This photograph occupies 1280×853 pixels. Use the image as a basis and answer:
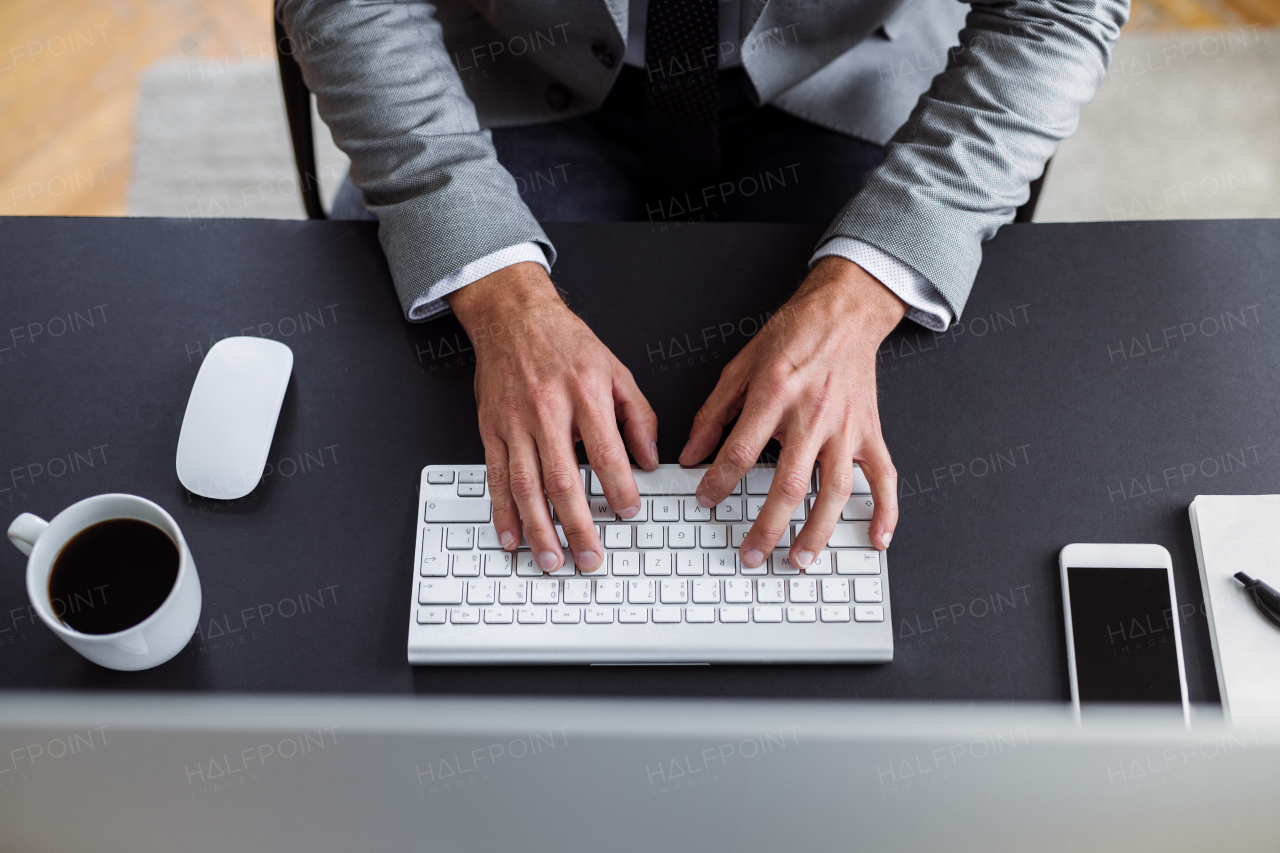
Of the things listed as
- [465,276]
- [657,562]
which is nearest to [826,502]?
[657,562]

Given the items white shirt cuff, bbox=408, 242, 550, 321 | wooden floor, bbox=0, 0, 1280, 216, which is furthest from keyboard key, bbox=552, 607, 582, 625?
wooden floor, bbox=0, 0, 1280, 216

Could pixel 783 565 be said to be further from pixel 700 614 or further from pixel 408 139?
pixel 408 139

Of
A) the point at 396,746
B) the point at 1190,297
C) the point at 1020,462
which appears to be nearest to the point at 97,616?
the point at 396,746

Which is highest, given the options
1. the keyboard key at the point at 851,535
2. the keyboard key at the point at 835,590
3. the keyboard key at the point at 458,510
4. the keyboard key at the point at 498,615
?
the keyboard key at the point at 458,510

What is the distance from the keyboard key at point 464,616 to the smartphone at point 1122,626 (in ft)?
1.43

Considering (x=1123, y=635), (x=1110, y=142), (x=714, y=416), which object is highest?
(x=714, y=416)

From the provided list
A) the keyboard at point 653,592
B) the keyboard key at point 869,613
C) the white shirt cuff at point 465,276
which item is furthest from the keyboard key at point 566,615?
the white shirt cuff at point 465,276

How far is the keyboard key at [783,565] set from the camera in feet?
2.17

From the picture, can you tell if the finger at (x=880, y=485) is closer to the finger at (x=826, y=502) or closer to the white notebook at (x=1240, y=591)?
the finger at (x=826, y=502)

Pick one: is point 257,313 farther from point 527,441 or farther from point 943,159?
point 943,159

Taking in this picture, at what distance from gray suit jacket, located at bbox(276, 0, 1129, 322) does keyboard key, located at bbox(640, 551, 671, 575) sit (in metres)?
0.31

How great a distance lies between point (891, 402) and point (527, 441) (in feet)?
1.02

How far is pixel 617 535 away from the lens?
68 centimetres

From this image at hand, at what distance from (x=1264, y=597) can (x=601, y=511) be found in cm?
50
